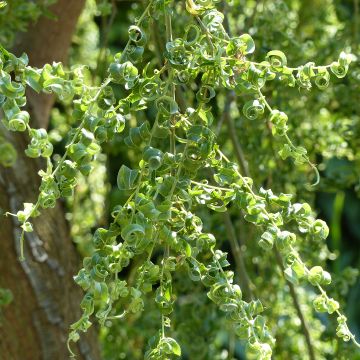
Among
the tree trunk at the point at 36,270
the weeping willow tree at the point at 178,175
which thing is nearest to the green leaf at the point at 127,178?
the weeping willow tree at the point at 178,175

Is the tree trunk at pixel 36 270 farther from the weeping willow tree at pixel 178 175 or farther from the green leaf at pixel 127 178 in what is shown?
the green leaf at pixel 127 178

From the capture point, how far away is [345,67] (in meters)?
0.83

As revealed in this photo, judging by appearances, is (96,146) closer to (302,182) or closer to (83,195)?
(302,182)

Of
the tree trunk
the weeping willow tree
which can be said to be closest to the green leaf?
the weeping willow tree

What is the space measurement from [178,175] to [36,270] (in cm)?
69

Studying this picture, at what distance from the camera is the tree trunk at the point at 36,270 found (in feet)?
4.68

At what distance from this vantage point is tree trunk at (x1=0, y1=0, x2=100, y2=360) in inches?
56.1

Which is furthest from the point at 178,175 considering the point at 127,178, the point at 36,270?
the point at 36,270

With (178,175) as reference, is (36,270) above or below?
above

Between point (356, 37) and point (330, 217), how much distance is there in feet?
4.03

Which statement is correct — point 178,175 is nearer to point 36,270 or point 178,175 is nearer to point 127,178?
point 127,178

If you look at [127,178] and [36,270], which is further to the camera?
[36,270]

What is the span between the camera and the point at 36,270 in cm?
146

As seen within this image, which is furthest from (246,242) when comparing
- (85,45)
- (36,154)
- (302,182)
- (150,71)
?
(36,154)
